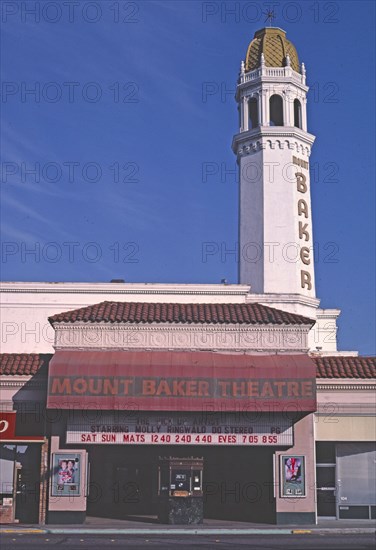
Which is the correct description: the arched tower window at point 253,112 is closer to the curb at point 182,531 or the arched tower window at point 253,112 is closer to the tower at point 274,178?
the tower at point 274,178

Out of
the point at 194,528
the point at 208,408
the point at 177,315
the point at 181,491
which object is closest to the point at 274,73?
the point at 177,315

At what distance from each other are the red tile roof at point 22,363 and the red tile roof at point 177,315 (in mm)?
1749

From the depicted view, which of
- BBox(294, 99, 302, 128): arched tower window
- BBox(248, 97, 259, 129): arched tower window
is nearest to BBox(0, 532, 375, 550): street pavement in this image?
BBox(294, 99, 302, 128): arched tower window

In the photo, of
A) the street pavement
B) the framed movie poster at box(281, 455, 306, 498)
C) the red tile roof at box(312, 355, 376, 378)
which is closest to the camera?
the street pavement

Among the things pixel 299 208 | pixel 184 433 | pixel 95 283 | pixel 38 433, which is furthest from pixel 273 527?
pixel 299 208

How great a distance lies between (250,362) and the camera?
3228 centimetres

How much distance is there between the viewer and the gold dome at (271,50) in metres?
56.0

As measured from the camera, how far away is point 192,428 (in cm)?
3206

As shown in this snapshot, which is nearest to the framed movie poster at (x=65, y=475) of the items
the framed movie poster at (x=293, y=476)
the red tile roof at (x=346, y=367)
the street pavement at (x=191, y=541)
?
the street pavement at (x=191, y=541)

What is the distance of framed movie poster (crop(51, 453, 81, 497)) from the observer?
103 ft

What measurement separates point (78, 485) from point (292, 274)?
80.3ft

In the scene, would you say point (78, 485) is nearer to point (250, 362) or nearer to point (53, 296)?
point (250, 362)

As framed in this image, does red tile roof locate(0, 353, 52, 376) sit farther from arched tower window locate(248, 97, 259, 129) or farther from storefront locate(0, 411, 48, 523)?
arched tower window locate(248, 97, 259, 129)

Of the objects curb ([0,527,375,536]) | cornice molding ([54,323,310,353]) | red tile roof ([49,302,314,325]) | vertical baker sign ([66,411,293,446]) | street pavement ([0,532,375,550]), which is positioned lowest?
street pavement ([0,532,375,550])
